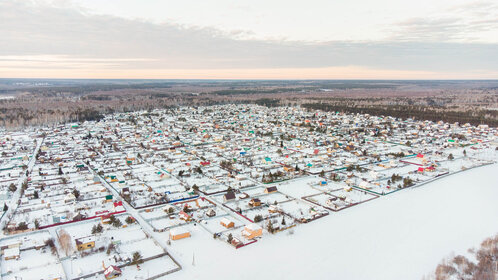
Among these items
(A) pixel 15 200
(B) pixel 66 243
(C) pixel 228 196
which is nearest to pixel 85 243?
(B) pixel 66 243

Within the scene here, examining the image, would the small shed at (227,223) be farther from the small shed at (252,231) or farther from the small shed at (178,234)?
the small shed at (178,234)

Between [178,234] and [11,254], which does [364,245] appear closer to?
[178,234]

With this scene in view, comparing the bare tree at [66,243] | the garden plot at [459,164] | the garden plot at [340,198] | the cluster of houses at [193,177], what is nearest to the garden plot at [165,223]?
the cluster of houses at [193,177]

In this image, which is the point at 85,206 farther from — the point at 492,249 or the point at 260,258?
the point at 492,249

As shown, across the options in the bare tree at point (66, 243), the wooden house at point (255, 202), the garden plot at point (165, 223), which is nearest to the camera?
the bare tree at point (66, 243)

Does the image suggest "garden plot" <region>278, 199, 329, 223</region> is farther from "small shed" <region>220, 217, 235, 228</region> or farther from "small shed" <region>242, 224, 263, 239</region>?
"small shed" <region>220, 217, 235, 228</region>

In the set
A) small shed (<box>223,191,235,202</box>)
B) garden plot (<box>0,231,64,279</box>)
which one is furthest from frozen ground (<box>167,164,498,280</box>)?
garden plot (<box>0,231,64,279</box>)

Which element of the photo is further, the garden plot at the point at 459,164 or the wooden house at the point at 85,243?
the garden plot at the point at 459,164
